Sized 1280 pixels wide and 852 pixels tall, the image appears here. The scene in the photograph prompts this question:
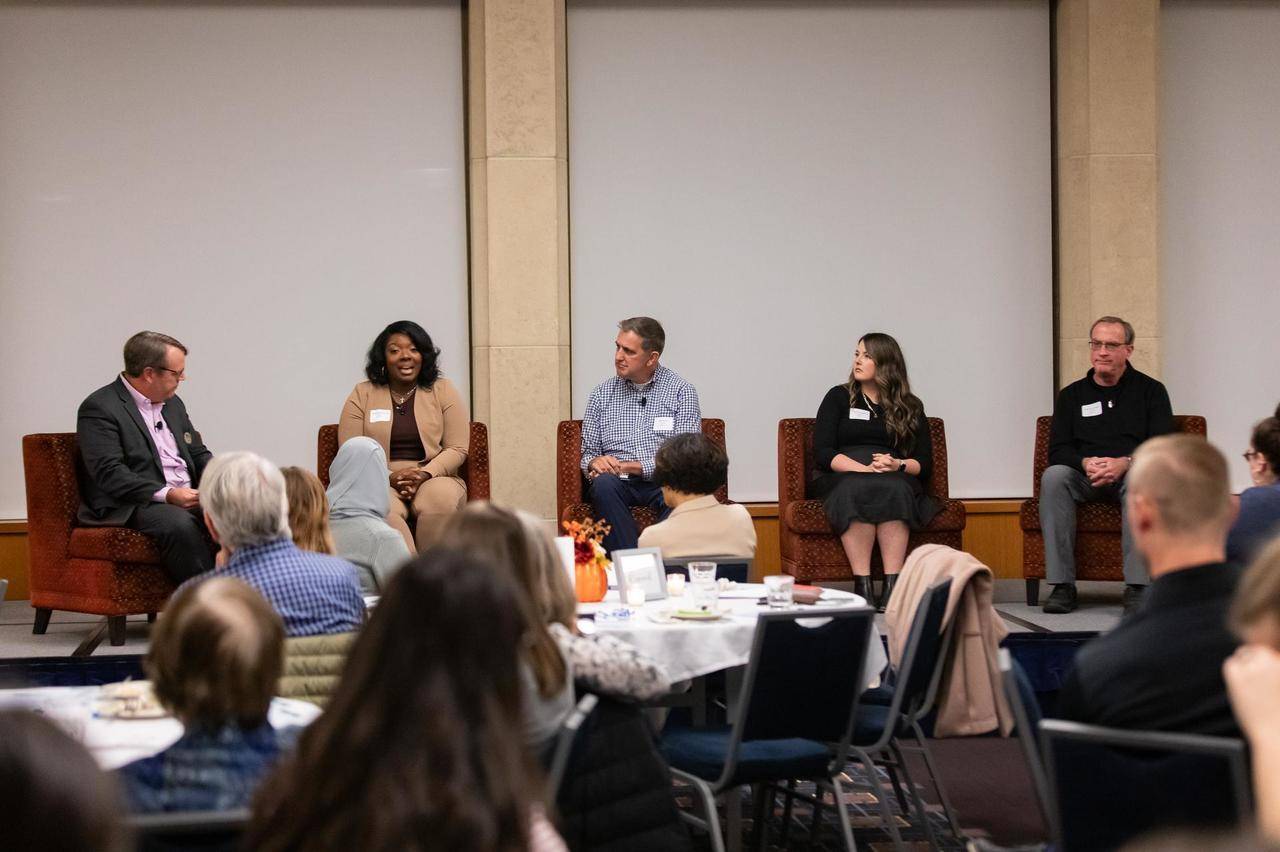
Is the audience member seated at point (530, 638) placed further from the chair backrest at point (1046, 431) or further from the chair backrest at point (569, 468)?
the chair backrest at point (1046, 431)

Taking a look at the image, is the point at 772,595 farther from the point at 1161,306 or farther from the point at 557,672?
the point at 1161,306

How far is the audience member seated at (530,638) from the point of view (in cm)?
244

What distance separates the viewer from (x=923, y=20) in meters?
8.24

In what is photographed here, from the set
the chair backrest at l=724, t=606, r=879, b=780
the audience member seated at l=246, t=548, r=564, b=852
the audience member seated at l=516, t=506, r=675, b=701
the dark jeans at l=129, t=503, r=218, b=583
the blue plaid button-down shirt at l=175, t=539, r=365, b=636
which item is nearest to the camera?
the audience member seated at l=246, t=548, r=564, b=852

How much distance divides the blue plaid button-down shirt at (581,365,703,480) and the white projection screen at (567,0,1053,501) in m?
1.07

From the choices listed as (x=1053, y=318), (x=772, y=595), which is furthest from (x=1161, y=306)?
(x=772, y=595)

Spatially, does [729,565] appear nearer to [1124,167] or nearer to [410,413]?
[410,413]

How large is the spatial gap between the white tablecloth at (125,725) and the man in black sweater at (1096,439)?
476 centimetres

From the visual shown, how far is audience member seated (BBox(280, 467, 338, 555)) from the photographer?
3717 mm

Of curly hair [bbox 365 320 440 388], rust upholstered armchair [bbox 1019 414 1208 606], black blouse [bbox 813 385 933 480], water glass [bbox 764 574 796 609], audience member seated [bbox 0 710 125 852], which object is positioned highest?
curly hair [bbox 365 320 440 388]

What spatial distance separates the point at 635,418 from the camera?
22.8 feet

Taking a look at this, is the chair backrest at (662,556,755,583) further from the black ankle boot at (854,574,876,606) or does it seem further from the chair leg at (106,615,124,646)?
the chair leg at (106,615,124,646)

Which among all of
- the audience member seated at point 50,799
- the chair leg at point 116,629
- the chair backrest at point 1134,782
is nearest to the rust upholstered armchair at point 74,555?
the chair leg at point 116,629

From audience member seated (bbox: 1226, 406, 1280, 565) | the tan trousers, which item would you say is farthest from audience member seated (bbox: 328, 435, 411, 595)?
audience member seated (bbox: 1226, 406, 1280, 565)
